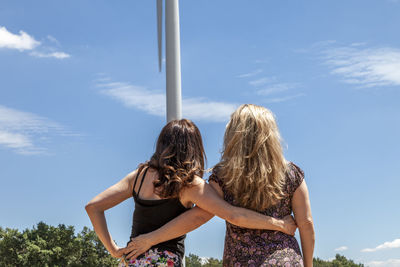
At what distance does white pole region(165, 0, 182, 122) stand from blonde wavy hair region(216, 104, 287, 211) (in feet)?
14.8

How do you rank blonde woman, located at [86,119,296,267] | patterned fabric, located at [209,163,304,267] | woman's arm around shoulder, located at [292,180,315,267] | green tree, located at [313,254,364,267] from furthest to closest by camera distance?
green tree, located at [313,254,364,267] → woman's arm around shoulder, located at [292,180,315,267] → blonde woman, located at [86,119,296,267] → patterned fabric, located at [209,163,304,267]

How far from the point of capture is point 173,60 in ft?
31.4

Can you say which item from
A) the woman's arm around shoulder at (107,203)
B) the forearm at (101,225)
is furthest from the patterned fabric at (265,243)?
the forearm at (101,225)

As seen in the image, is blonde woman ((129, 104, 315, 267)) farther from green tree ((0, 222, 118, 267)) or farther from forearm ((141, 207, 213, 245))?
green tree ((0, 222, 118, 267))

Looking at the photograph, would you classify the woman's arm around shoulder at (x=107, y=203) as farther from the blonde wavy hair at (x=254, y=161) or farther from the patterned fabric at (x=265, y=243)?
the blonde wavy hair at (x=254, y=161)

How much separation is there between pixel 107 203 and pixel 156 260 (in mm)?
804

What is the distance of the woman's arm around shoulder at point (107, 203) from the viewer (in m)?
4.99

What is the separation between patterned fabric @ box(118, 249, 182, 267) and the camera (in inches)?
184

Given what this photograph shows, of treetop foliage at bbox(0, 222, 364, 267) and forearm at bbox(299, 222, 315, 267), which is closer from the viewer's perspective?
forearm at bbox(299, 222, 315, 267)

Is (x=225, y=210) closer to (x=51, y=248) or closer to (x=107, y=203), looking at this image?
(x=107, y=203)

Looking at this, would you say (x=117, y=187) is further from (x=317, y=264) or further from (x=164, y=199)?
(x=317, y=264)

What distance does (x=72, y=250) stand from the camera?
38.8m

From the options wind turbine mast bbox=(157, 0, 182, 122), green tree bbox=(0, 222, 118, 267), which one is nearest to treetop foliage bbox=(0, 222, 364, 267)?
green tree bbox=(0, 222, 118, 267)

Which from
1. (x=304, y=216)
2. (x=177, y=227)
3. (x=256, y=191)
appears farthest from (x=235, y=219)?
(x=304, y=216)
